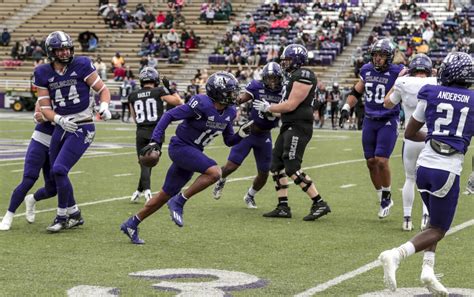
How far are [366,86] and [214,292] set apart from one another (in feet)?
14.1

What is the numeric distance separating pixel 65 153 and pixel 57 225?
2.12 feet

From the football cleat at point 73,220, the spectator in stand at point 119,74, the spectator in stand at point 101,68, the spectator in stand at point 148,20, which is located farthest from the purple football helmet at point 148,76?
the spectator in stand at point 148,20

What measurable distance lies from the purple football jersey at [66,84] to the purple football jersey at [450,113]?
3.53 m

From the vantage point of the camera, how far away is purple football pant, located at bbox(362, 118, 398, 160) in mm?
9367

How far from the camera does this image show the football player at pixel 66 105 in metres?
8.14

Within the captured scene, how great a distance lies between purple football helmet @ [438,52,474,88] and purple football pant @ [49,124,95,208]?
3554 millimetres

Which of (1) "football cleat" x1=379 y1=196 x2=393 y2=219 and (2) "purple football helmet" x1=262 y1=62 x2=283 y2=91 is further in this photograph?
(2) "purple football helmet" x1=262 y1=62 x2=283 y2=91

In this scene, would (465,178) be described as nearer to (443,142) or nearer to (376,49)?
(376,49)

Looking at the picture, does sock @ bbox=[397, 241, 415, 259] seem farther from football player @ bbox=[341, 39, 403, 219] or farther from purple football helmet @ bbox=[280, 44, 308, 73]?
purple football helmet @ bbox=[280, 44, 308, 73]

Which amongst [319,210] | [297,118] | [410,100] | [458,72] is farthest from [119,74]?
[458,72]

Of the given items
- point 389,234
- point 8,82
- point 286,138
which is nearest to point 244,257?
point 389,234

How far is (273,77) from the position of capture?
31.9 ft

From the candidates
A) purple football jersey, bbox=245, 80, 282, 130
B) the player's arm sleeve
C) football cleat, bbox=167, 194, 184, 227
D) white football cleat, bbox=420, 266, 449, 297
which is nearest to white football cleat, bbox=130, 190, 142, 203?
purple football jersey, bbox=245, 80, 282, 130

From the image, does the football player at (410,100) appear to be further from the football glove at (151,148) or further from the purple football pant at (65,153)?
the purple football pant at (65,153)
